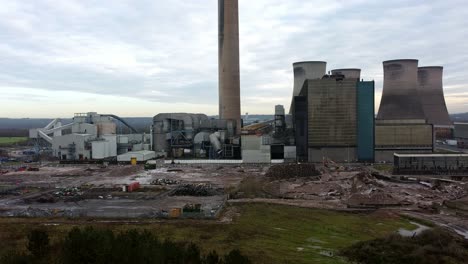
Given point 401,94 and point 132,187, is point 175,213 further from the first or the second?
point 401,94

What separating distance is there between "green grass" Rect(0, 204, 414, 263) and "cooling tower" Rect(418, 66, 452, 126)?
176 ft

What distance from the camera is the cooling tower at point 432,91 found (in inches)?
2921

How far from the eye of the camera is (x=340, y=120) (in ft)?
189

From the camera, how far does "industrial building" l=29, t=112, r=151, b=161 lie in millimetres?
62594

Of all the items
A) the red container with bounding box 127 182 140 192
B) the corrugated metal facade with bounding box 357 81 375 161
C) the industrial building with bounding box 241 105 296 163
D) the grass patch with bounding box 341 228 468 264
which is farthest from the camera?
the industrial building with bounding box 241 105 296 163

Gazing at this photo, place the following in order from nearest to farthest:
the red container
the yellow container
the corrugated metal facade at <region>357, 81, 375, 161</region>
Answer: the yellow container
the red container
the corrugated metal facade at <region>357, 81, 375, 161</region>

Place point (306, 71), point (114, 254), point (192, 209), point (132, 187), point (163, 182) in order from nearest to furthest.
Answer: point (114, 254)
point (192, 209)
point (132, 187)
point (163, 182)
point (306, 71)

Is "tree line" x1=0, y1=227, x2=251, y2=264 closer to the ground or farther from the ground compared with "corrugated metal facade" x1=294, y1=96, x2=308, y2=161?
closer to the ground

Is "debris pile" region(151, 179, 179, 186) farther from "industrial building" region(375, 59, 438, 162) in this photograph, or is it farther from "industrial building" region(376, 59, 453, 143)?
"industrial building" region(376, 59, 453, 143)

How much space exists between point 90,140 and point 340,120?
3700cm

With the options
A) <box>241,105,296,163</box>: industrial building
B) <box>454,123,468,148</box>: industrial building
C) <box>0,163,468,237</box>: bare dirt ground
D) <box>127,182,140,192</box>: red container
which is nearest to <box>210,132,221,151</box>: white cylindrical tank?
<box>241,105,296,163</box>: industrial building

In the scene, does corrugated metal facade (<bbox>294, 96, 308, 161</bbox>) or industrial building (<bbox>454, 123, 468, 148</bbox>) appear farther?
industrial building (<bbox>454, 123, 468, 148</bbox>)

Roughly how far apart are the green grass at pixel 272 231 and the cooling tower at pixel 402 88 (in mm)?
40659

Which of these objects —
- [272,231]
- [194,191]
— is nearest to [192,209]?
[272,231]
